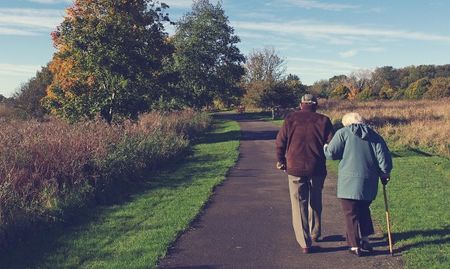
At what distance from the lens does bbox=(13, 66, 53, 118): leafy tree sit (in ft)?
122

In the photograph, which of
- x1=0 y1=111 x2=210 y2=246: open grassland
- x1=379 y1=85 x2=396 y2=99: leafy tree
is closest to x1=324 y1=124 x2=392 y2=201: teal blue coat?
x1=0 y1=111 x2=210 y2=246: open grassland


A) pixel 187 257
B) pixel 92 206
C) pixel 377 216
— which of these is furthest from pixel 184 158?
pixel 187 257

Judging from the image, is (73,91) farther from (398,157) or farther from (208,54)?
(208,54)

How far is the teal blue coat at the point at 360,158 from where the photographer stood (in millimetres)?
5906

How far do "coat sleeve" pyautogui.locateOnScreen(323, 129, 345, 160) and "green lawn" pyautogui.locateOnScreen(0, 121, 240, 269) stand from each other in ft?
8.14

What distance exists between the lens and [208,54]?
129 feet

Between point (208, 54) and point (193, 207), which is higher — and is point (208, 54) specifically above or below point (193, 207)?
above

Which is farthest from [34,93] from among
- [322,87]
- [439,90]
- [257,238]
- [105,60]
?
[322,87]

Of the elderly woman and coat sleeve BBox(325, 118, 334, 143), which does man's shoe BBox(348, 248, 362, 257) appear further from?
coat sleeve BBox(325, 118, 334, 143)

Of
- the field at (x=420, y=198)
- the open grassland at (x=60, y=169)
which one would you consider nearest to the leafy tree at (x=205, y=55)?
the field at (x=420, y=198)

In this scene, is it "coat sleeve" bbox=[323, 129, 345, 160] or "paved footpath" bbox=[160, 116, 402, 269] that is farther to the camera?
"coat sleeve" bbox=[323, 129, 345, 160]

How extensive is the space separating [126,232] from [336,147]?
342 cm

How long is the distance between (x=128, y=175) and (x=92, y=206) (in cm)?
259

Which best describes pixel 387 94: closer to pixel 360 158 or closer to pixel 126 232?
pixel 360 158
